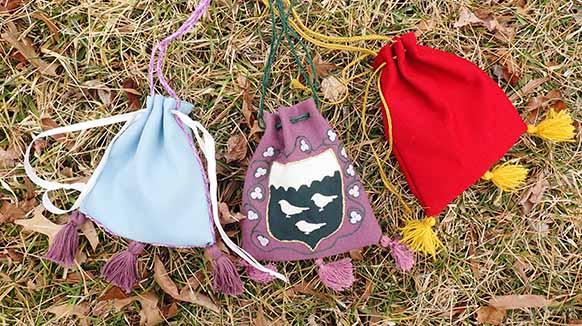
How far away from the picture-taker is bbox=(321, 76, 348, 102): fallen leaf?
1403 mm

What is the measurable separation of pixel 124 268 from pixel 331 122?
0.54m

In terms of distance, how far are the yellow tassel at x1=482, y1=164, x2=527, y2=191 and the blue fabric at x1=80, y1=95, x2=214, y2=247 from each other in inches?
24.3

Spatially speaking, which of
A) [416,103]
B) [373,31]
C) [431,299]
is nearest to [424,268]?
[431,299]

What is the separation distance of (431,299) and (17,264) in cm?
93

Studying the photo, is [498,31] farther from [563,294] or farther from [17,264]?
[17,264]

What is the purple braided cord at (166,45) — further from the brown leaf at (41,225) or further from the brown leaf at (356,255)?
the brown leaf at (356,255)

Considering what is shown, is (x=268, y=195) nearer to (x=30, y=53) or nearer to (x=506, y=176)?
(x=506, y=176)

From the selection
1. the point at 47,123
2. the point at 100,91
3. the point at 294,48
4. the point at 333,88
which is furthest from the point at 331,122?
the point at 47,123

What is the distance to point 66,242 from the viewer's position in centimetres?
129

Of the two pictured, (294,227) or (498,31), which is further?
(498,31)

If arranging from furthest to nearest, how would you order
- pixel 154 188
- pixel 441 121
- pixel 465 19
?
pixel 465 19, pixel 441 121, pixel 154 188

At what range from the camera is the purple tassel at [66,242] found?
129 cm

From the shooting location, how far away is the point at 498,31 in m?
1.45

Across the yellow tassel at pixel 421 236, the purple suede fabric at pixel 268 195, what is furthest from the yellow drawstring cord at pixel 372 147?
the purple suede fabric at pixel 268 195
